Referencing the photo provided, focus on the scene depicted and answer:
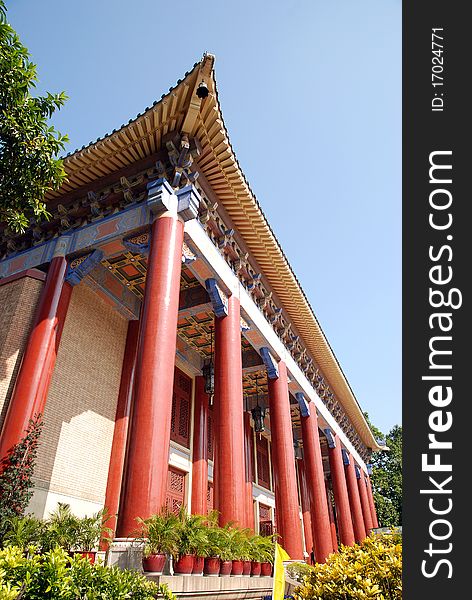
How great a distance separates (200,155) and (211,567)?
7.48 m

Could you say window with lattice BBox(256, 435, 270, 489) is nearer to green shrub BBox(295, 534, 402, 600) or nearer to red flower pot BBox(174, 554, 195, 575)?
red flower pot BBox(174, 554, 195, 575)

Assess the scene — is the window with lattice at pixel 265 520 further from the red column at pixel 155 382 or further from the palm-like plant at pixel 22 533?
the red column at pixel 155 382

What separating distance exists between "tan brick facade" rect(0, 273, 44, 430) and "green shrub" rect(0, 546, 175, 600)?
5636 mm

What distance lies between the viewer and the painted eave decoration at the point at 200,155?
816cm

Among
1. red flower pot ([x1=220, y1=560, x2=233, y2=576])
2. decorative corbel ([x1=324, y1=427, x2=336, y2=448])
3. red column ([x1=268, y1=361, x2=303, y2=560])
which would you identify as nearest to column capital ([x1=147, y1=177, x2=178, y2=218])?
red flower pot ([x1=220, y1=560, x2=233, y2=576])

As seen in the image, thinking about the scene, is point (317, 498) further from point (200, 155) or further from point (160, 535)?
point (200, 155)

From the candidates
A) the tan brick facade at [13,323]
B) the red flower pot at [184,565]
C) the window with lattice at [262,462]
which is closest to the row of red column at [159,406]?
the tan brick facade at [13,323]

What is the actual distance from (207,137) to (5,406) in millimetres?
6548

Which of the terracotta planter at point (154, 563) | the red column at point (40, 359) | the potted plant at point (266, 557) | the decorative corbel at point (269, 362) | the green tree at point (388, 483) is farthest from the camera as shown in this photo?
the green tree at point (388, 483)

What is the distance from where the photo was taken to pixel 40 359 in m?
8.38

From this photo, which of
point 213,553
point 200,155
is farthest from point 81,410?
point 200,155

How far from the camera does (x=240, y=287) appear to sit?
1141cm

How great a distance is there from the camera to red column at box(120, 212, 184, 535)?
595 cm

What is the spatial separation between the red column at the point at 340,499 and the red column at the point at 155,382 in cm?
1532
